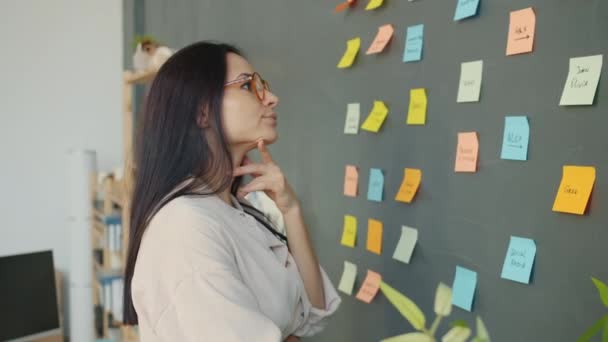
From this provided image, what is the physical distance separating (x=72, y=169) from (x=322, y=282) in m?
1.87

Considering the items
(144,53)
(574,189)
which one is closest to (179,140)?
(574,189)

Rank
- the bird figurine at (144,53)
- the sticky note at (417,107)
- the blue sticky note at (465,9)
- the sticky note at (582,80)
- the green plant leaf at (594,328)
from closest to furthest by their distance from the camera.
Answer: the green plant leaf at (594,328), the sticky note at (582,80), the blue sticky note at (465,9), the sticky note at (417,107), the bird figurine at (144,53)

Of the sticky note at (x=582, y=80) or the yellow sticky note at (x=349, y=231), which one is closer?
the sticky note at (x=582, y=80)

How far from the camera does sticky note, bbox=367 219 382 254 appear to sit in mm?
1450

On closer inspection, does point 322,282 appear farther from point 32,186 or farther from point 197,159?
point 32,186

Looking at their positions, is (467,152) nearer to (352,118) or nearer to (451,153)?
(451,153)

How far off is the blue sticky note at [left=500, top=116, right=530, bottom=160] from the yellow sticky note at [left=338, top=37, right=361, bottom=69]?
563mm

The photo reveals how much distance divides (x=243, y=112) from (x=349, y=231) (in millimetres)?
674

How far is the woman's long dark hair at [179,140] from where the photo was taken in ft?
3.18

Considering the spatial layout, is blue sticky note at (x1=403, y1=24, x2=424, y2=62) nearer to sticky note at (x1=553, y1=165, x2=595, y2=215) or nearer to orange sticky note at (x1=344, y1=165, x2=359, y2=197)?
orange sticky note at (x1=344, y1=165, x2=359, y2=197)

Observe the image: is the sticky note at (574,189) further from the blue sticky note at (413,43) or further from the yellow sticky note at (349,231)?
the yellow sticky note at (349,231)

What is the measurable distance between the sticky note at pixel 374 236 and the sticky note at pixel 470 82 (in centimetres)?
44

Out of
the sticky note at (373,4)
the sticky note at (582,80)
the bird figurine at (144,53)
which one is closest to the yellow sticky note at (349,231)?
the sticky note at (373,4)

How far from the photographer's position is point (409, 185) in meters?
1.33
